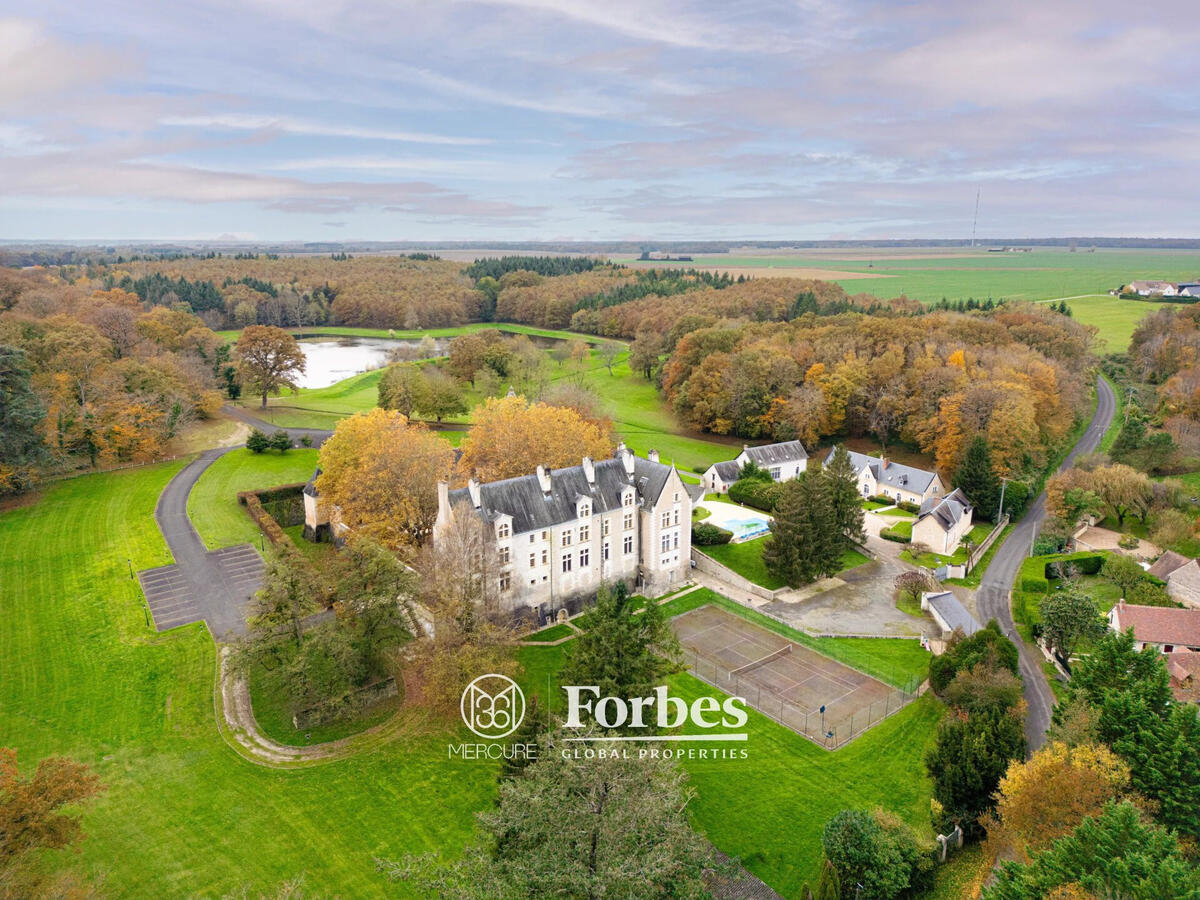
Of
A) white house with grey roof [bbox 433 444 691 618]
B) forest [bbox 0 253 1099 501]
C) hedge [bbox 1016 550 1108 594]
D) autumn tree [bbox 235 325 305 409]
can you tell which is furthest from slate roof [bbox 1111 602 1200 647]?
autumn tree [bbox 235 325 305 409]

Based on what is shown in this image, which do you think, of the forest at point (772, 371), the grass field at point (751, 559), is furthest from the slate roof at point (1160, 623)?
the forest at point (772, 371)

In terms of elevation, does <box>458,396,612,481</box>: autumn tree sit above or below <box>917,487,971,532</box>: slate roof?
above

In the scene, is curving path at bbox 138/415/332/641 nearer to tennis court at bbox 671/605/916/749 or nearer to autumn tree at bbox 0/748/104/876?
autumn tree at bbox 0/748/104/876

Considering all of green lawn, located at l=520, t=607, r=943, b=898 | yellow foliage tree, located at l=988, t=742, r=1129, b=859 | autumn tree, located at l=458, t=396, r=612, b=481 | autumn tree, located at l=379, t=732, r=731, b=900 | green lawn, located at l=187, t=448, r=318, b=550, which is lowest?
green lawn, located at l=520, t=607, r=943, b=898

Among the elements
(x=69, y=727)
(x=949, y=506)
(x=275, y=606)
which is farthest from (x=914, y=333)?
(x=69, y=727)

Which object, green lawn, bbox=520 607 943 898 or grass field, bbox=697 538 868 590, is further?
grass field, bbox=697 538 868 590

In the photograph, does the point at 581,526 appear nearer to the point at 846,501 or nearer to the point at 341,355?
the point at 846,501

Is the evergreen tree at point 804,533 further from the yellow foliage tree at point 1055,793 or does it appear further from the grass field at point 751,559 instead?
the yellow foliage tree at point 1055,793
